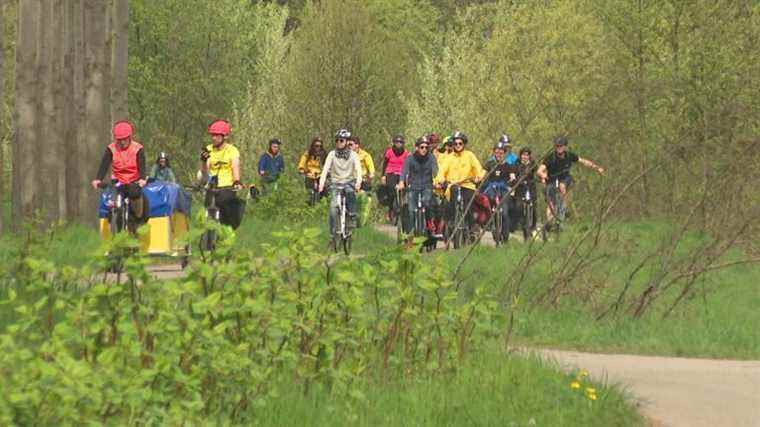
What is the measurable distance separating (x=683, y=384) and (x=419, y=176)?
14.6 meters

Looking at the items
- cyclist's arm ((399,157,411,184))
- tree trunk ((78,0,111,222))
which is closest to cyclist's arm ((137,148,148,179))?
cyclist's arm ((399,157,411,184))

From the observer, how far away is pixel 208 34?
68375 mm

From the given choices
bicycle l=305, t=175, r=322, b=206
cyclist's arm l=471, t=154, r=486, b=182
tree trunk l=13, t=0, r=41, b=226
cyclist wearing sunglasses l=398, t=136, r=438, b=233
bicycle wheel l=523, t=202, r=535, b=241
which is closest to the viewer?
cyclist wearing sunglasses l=398, t=136, r=438, b=233

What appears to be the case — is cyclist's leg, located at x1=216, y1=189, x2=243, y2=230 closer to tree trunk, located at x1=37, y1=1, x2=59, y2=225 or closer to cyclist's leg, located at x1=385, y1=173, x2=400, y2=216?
tree trunk, located at x1=37, y1=1, x2=59, y2=225

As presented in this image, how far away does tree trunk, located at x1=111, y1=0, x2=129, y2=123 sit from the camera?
28.9 meters

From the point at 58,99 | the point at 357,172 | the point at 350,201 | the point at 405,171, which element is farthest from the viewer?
the point at 58,99

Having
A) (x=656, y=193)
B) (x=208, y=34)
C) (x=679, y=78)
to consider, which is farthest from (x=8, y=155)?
(x=656, y=193)

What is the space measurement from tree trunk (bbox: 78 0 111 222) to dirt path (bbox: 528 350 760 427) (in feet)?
48.9

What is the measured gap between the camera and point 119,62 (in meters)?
29.7

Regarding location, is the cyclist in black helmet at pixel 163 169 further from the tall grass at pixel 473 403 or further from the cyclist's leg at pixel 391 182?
the tall grass at pixel 473 403

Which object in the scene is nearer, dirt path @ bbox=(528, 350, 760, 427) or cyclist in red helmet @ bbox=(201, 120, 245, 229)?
dirt path @ bbox=(528, 350, 760, 427)

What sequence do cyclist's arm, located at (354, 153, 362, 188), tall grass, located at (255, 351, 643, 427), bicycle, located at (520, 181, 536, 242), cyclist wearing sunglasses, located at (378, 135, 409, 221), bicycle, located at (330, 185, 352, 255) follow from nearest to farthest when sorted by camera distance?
tall grass, located at (255, 351, 643, 427) < cyclist's arm, located at (354, 153, 362, 188) < bicycle, located at (330, 185, 352, 255) < bicycle, located at (520, 181, 536, 242) < cyclist wearing sunglasses, located at (378, 135, 409, 221)

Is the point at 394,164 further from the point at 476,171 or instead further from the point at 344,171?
the point at 344,171

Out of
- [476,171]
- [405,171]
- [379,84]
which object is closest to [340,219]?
[405,171]
